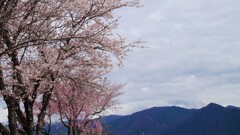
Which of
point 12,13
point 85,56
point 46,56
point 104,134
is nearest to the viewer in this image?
point 12,13

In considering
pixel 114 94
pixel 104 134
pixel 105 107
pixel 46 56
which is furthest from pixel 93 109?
pixel 46 56

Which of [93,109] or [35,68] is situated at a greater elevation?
[93,109]

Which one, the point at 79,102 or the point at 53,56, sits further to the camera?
the point at 79,102

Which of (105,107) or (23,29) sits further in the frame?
(105,107)

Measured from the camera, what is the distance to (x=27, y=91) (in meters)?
13.8

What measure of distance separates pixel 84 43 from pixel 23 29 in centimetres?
Result: 328

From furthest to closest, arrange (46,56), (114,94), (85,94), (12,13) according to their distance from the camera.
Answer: (114,94), (85,94), (46,56), (12,13)

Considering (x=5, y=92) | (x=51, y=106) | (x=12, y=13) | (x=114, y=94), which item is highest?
(x=114, y=94)

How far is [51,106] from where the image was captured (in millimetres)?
27906

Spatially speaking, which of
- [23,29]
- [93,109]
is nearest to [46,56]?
[23,29]

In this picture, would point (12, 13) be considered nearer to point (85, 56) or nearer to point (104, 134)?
point (85, 56)

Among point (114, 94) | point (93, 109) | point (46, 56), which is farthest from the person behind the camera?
point (114, 94)

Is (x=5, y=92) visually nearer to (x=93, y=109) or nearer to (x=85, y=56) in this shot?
(x=85, y=56)

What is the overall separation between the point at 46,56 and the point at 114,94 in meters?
21.8
